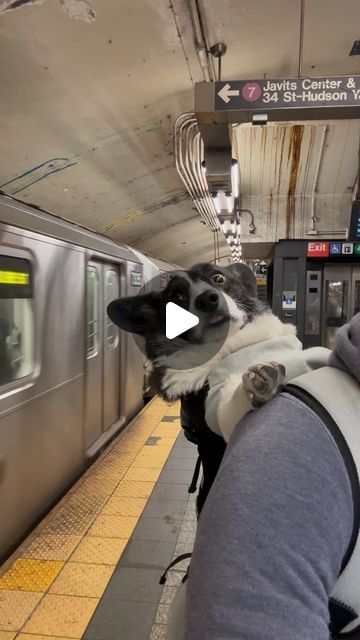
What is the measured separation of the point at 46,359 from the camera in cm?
323

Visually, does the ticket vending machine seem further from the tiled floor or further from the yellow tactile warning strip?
the tiled floor

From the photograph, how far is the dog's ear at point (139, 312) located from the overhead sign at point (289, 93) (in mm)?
2094

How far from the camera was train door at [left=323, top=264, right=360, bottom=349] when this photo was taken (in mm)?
8078

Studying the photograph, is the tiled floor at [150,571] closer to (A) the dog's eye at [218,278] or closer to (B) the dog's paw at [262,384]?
(A) the dog's eye at [218,278]

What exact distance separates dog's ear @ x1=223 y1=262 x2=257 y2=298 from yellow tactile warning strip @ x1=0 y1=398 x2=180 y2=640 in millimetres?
1878

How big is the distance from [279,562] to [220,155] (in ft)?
12.7

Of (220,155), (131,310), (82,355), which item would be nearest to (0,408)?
(82,355)

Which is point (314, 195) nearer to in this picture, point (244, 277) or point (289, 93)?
point (289, 93)

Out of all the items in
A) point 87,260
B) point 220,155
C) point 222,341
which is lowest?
point 222,341

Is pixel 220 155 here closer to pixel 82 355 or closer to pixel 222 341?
pixel 82 355

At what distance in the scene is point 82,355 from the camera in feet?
13.0

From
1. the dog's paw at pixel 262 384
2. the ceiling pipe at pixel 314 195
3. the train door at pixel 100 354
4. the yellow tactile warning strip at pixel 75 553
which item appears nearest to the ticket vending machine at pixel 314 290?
the ceiling pipe at pixel 314 195

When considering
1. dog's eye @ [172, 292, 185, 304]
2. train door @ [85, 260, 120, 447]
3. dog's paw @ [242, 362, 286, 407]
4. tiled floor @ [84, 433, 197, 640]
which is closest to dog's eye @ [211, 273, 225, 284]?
dog's eye @ [172, 292, 185, 304]

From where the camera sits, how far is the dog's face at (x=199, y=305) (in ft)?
3.33
